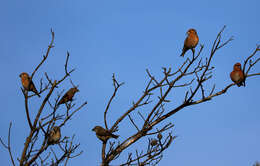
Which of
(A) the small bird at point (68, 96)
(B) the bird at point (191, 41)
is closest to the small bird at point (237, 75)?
(B) the bird at point (191, 41)

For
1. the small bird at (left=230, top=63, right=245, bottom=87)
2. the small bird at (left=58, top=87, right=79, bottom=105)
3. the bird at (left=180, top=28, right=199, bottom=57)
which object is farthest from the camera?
the bird at (left=180, top=28, right=199, bottom=57)

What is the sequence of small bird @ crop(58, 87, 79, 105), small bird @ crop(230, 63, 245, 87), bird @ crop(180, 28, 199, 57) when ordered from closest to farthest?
small bird @ crop(58, 87, 79, 105), small bird @ crop(230, 63, 245, 87), bird @ crop(180, 28, 199, 57)

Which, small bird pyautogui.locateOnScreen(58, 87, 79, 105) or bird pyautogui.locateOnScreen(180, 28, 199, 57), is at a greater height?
bird pyautogui.locateOnScreen(180, 28, 199, 57)

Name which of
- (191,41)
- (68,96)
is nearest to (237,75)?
(191,41)

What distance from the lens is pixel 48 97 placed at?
4.72m

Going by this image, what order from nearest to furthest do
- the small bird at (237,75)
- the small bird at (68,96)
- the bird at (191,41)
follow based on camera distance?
the small bird at (68,96) → the small bird at (237,75) → the bird at (191,41)

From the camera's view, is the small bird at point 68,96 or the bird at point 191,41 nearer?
the small bird at point 68,96

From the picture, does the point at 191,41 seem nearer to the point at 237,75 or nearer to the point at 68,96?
the point at 237,75

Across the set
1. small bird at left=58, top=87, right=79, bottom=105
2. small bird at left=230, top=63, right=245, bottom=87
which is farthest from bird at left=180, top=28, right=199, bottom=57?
small bird at left=58, top=87, right=79, bottom=105

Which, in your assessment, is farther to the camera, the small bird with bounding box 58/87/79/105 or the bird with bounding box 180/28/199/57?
the bird with bounding box 180/28/199/57

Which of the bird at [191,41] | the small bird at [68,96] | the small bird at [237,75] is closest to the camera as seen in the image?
the small bird at [68,96]

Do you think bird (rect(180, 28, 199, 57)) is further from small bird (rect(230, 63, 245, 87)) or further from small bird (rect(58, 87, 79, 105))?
small bird (rect(58, 87, 79, 105))

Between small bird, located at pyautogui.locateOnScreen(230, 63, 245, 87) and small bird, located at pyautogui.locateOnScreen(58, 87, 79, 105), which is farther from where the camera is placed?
small bird, located at pyautogui.locateOnScreen(230, 63, 245, 87)

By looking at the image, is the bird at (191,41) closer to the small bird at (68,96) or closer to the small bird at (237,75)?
the small bird at (237,75)
